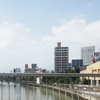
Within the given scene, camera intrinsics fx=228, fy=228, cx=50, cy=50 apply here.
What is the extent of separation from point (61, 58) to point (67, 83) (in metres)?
80.4

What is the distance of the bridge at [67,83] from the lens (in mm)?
4172

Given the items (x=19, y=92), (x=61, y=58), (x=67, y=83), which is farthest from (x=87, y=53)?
(x=19, y=92)

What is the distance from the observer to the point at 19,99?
4.22 metres

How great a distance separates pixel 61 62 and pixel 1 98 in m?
79.9

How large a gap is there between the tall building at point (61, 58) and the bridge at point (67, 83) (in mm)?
77119

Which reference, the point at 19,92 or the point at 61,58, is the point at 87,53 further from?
the point at 19,92

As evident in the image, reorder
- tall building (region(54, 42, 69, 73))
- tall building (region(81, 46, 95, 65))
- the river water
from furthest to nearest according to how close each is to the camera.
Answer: tall building (region(81, 46, 95, 65)), tall building (region(54, 42, 69, 73)), the river water

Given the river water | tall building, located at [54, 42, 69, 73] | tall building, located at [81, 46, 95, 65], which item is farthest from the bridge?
tall building, located at [81, 46, 95, 65]

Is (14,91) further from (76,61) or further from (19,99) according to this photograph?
(76,61)

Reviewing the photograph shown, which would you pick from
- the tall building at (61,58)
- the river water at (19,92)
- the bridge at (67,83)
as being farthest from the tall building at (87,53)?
the river water at (19,92)

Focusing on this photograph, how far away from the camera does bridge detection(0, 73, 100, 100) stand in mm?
4172

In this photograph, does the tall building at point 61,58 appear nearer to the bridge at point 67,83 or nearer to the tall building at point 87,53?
the tall building at point 87,53

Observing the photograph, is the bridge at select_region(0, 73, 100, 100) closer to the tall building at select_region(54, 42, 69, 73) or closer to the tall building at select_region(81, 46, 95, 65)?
→ the tall building at select_region(54, 42, 69, 73)

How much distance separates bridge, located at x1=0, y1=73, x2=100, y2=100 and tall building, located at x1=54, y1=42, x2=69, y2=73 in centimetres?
7712
